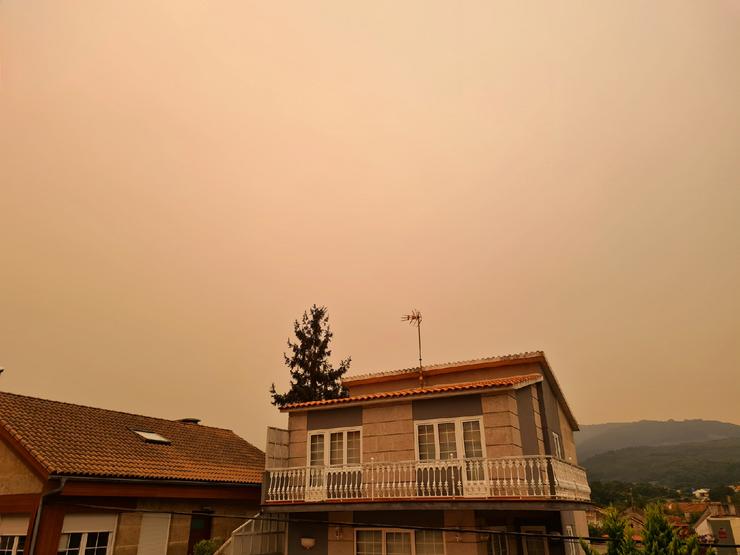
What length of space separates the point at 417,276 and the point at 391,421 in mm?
11336

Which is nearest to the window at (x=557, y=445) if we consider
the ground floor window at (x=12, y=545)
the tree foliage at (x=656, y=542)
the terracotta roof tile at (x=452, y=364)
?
the terracotta roof tile at (x=452, y=364)

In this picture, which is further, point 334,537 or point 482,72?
point 482,72

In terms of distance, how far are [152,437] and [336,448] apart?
23.8ft

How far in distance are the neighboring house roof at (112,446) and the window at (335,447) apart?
3490 millimetres

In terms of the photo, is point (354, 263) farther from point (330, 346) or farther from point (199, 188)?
point (330, 346)

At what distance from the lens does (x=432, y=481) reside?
1427cm

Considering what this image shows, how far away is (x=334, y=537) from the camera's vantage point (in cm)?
1548

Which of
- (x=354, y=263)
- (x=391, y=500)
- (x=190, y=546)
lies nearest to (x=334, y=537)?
(x=391, y=500)

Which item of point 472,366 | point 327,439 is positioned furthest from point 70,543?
point 472,366

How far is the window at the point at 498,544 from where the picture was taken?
1412 cm

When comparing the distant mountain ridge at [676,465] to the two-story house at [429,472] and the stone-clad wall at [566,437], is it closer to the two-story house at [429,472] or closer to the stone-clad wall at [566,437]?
the stone-clad wall at [566,437]

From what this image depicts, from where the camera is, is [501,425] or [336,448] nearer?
[501,425]

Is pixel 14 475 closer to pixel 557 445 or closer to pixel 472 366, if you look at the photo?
pixel 472 366

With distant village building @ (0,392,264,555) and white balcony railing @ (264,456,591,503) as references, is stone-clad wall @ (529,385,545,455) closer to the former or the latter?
white balcony railing @ (264,456,591,503)
